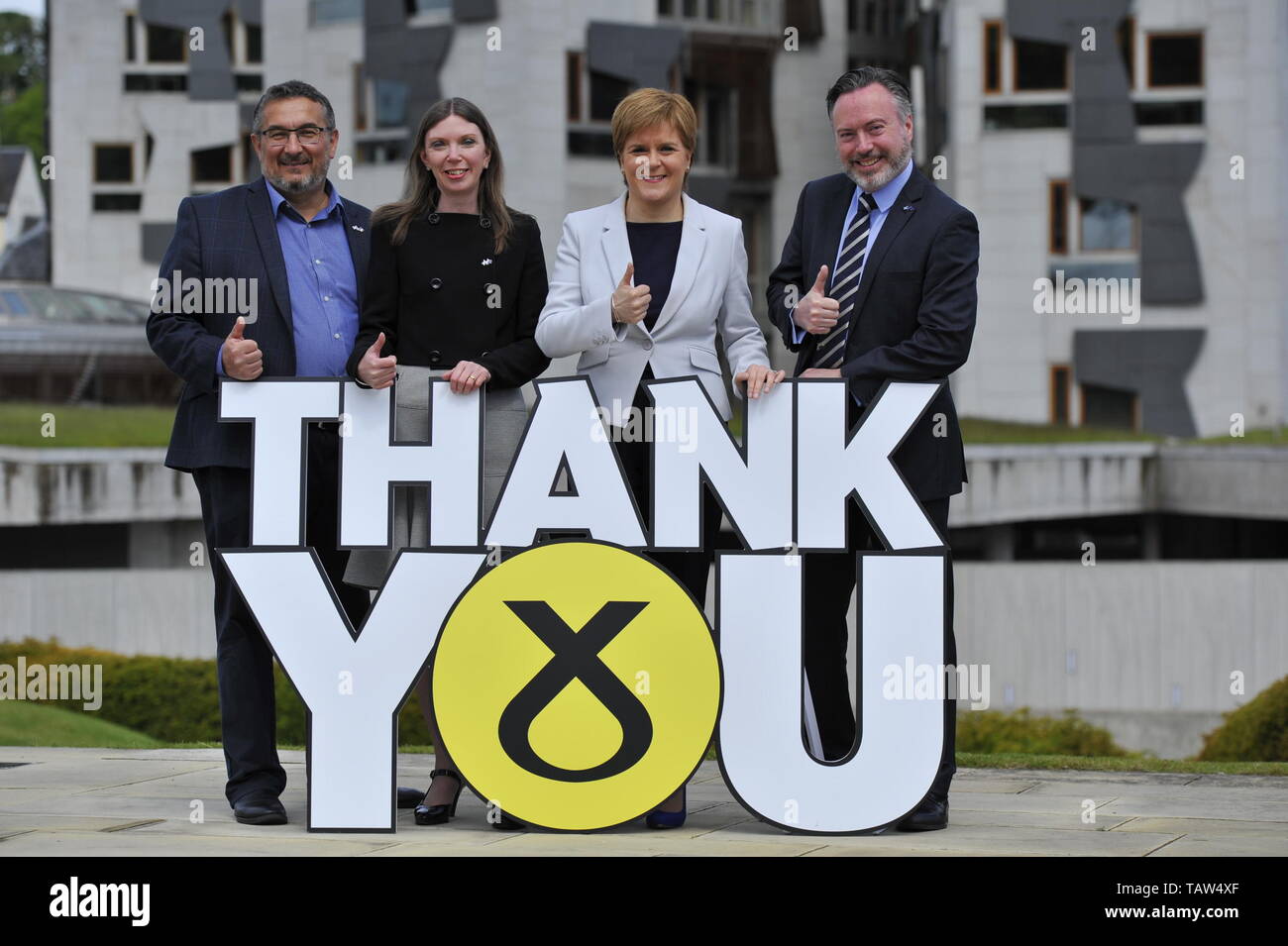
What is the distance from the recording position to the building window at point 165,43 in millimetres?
42250

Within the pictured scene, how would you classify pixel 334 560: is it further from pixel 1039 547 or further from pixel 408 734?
pixel 1039 547

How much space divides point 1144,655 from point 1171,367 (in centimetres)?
1740

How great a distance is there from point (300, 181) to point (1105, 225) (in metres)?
32.9

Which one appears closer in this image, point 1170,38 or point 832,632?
point 832,632

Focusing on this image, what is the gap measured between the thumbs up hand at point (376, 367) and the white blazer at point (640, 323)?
58cm

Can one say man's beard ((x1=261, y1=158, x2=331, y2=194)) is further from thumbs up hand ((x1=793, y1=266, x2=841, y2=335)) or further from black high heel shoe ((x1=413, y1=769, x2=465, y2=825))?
black high heel shoe ((x1=413, y1=769, x2=465, y2=825))

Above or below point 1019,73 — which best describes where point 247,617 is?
below

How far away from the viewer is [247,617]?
22.6 feet

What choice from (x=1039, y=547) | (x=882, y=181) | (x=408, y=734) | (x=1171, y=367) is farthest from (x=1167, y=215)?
(x=882, y=181)

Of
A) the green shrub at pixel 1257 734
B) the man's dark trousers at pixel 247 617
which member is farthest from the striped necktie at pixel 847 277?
the green shrub at pixel 1257 734

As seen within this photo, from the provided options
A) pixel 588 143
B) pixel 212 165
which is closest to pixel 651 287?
pixel 588 143

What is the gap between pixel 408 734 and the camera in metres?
13.7

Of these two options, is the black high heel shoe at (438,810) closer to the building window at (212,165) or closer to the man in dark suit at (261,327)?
the man in dark suit at (261,327)

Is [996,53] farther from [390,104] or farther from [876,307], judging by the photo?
[876,307]
